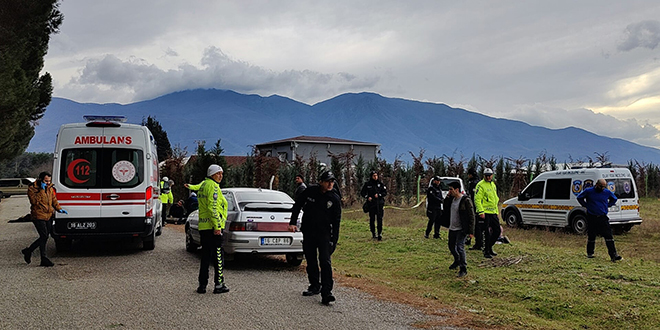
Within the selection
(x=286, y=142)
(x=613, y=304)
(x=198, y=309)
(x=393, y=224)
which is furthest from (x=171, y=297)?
(x=286, y=142)

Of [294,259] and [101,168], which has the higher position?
[101,168]

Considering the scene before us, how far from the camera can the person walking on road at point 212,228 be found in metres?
7.96

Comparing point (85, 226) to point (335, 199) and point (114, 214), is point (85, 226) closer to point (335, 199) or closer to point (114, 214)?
point (114, 214)

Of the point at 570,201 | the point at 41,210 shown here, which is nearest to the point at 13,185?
the point at 41,210

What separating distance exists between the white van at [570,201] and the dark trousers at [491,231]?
20.8 ft

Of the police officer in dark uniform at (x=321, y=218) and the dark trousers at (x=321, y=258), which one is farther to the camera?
the police officer in dark uniform at (x=321, y=218)

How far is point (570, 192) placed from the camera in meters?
17.3

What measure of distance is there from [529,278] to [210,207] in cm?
552

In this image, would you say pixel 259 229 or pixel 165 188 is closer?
pixel 259 229

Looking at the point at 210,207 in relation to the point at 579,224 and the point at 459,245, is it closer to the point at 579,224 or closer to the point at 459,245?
the point at 459,245

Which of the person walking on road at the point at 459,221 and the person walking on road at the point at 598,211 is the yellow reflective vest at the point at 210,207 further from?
the person walking on road at the point at 598,211

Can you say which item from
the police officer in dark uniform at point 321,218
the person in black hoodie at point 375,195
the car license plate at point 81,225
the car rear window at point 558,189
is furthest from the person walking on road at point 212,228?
the car rear window at point 558,189

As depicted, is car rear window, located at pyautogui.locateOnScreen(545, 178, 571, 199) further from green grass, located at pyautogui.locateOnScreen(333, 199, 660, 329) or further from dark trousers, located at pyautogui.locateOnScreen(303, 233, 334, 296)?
dark trousers, located at pyautogui.locateOnScreen(303, 233, 334, 296)

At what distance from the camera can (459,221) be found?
33.1 feet
